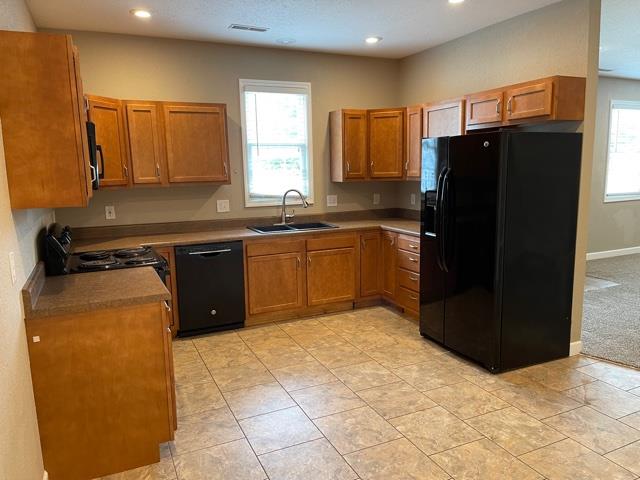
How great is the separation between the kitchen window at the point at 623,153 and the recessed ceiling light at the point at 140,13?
251 inches

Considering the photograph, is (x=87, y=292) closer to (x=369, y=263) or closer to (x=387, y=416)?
(x=387, y=416)

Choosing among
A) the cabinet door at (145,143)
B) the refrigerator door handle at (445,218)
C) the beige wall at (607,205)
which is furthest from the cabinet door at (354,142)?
the beige wall at (607,205)

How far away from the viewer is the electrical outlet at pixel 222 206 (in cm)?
458

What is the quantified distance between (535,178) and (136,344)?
8.90ft

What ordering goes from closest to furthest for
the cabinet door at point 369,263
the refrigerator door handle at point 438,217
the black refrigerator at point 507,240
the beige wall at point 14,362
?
the beige wall at point 14,362, the black refrigerator at point 507,240, the refrigerator door handle at point 438,217, the cabinet door at point 369,263

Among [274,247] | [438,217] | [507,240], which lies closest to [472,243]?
[507,240]

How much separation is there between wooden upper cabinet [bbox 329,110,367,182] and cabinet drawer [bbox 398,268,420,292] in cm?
114

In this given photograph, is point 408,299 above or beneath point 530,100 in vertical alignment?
beneath

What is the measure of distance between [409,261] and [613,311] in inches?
83.5

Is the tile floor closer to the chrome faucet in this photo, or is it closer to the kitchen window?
the chrome faucet

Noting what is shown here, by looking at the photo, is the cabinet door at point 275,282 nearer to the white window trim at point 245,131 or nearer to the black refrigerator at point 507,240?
the white window trim at point 245,131

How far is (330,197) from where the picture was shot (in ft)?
16.7

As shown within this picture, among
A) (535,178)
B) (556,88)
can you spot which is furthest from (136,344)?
(556,88)

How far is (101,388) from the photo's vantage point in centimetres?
220
